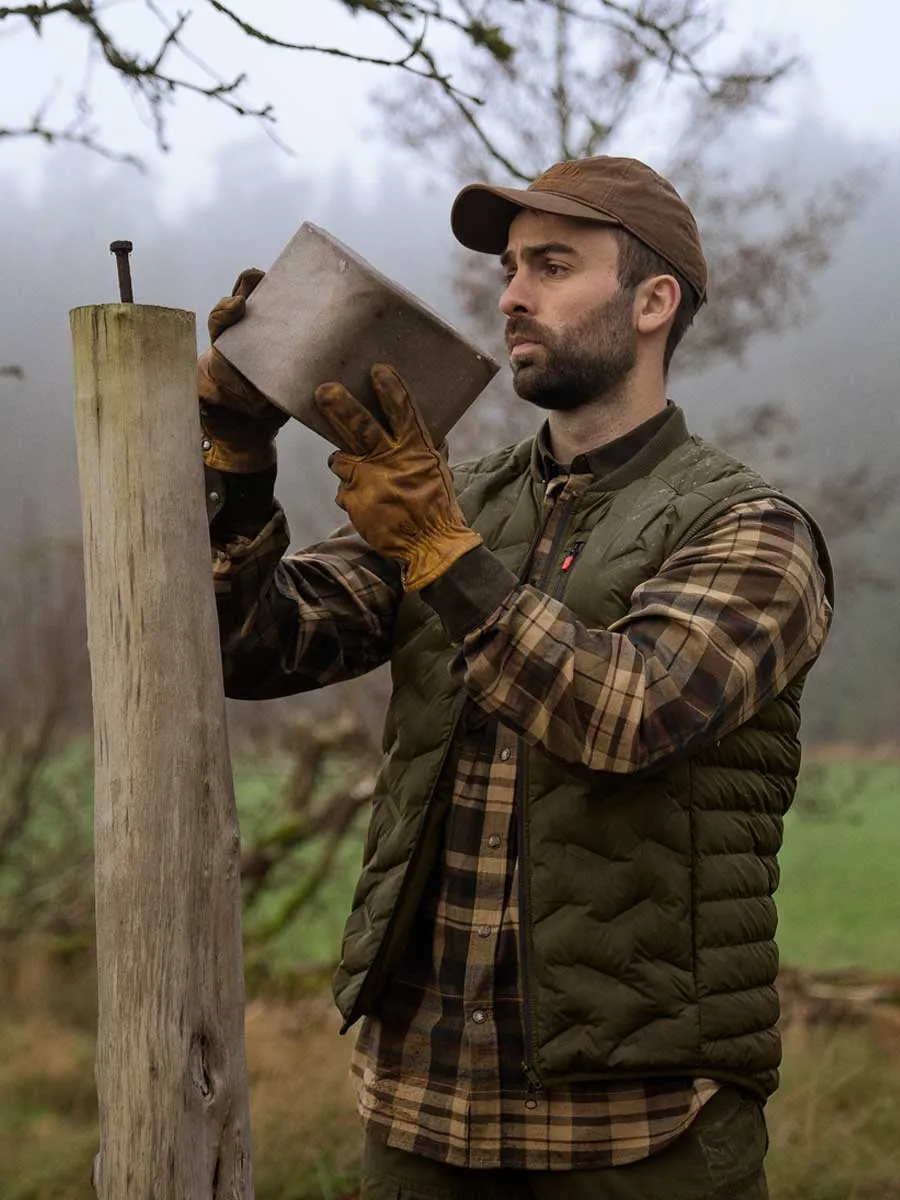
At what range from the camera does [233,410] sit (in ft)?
6.86

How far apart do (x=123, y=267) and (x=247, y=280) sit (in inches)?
7.8

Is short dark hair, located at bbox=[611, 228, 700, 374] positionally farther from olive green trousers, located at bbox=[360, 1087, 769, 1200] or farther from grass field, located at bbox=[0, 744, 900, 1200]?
grass field, located at bbox=[0, 744, 900, 1200]

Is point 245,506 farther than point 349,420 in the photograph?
Yes

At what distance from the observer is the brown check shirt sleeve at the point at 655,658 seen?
185cm

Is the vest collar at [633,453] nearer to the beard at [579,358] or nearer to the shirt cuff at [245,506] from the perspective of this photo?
the beard at [579,358]

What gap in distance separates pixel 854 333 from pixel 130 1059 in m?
10.6

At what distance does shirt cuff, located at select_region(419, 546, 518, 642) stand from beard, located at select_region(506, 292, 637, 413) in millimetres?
449

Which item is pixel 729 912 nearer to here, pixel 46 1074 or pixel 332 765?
pixel 46 1074

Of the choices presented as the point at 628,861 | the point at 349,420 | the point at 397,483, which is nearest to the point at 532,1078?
the point at 628,861

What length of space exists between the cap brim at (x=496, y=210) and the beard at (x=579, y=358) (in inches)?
6.3

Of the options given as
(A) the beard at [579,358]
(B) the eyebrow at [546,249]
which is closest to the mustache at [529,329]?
(A) the beard at [579,358]

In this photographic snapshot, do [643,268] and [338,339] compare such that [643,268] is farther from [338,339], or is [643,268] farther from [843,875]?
[843,875]

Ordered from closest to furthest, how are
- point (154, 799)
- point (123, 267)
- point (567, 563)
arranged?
point (154, 799)
point (123, 267)
point (567, 563)

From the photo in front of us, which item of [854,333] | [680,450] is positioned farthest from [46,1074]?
[854,333]
